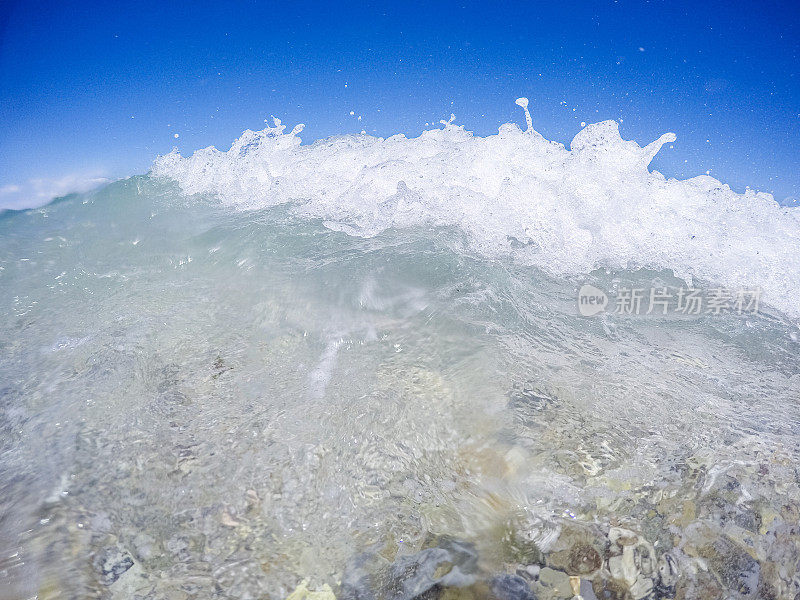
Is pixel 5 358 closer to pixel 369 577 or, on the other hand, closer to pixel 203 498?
pixel 203 498

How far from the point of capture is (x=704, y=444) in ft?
8.07

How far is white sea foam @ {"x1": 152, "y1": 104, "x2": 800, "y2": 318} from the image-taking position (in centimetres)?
577

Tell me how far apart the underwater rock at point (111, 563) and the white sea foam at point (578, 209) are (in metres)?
4.87

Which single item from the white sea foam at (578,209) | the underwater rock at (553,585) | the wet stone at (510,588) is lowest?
the underwater rock at (553,585)

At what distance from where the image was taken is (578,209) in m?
5.92

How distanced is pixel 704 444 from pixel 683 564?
103 centimetres

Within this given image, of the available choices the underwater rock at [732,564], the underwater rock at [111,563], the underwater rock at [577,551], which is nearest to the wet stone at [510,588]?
the underwater rock at [577,551]

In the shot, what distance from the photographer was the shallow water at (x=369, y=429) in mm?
1810

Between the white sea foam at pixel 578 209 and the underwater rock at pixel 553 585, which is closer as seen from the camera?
the underwater rock at pixel 553 585

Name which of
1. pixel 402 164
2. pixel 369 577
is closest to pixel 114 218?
pixel 402 164

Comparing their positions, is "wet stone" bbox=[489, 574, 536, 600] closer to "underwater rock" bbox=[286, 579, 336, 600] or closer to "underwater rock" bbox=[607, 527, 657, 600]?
"underwater rock" bbox=[607, 527, 657, 600]

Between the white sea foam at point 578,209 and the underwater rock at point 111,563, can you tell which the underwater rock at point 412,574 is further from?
the white sea foam at point 578,209

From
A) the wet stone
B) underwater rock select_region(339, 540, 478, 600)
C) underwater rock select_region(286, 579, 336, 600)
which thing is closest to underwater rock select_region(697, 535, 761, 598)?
the wet stone

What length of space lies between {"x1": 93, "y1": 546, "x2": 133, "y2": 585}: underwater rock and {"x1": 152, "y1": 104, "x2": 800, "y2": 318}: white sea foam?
4867mm
